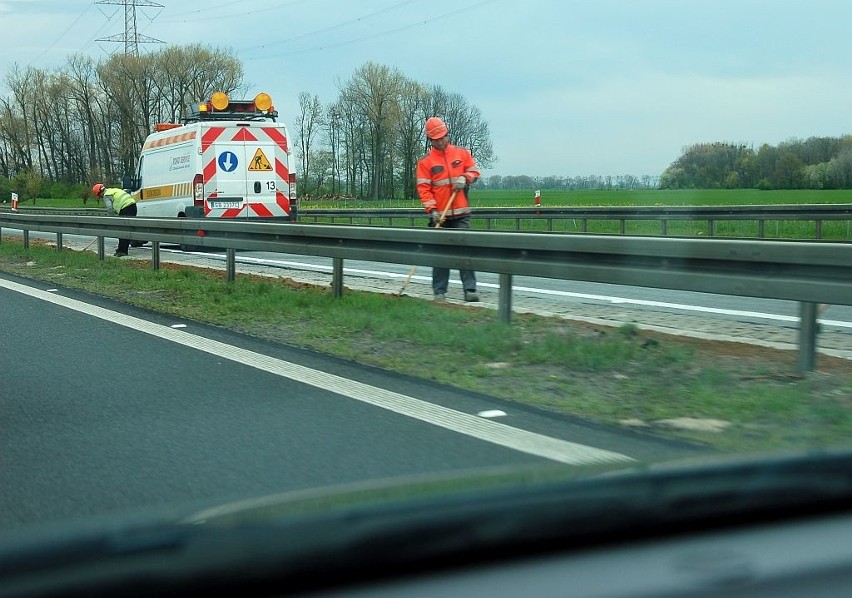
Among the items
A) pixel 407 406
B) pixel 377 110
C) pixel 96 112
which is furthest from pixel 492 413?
pixel 96 112

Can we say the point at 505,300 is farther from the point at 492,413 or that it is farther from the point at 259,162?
the point at 259,162

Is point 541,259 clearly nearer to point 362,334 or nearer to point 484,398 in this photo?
point 362,334

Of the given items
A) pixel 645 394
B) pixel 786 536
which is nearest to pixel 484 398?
pixel 645 394

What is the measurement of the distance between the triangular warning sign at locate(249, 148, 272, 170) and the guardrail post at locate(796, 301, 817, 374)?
1570 centimetres

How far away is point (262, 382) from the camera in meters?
6.98

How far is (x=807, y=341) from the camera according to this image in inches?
261

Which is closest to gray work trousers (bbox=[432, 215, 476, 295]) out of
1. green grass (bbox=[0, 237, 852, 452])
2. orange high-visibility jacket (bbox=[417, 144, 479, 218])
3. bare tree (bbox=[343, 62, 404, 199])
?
green grass (bbox=[0, 237, 852, 452])

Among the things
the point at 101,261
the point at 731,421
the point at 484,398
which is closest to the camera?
the point at 731,421

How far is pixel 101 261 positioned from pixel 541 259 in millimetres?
10395

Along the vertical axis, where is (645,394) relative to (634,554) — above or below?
below

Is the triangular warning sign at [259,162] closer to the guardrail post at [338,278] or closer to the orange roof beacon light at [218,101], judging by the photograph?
the orange roof beacon light at [218,101]

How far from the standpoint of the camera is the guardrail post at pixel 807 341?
659 centimetres

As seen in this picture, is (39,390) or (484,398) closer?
(484,398)

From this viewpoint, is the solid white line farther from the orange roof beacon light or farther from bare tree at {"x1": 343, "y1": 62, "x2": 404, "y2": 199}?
bare tree at {"x1": 343, "y1": 62, "x2": 404, "y2": 199}
